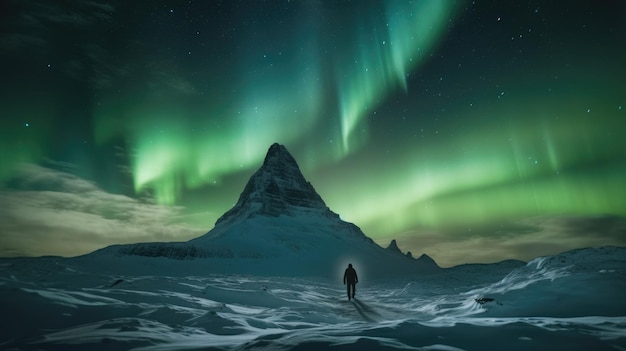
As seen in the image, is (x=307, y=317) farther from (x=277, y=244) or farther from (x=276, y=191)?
(x=276, y=191)

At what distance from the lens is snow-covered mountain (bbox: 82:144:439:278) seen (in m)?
72.7

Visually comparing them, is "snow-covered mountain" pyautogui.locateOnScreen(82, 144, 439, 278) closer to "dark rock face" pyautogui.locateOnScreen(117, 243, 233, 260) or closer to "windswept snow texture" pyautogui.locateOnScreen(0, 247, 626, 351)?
"dark rock face" pyautogui.locateOnScreen(117, 243, 233, 260)

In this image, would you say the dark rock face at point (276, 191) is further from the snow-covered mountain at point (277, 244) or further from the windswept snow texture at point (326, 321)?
the windswept snow texture at point (326, 321)

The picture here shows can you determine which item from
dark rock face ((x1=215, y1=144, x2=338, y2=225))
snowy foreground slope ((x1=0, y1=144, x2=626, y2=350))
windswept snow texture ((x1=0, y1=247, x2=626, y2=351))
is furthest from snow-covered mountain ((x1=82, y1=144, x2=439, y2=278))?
windswept snow texture ((x1=0, y1=247, x2=626, y2=351))

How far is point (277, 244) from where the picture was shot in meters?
98.4

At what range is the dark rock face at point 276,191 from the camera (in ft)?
441

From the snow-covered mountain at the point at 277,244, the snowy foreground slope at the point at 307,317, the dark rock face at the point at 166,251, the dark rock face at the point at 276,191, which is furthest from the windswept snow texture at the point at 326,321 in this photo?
the dark rock face at the point at 276,191

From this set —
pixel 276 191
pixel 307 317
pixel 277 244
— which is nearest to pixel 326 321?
pixel 307 317

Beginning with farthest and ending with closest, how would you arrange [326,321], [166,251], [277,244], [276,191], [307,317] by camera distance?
[276,191]
[277,244]
[166,251]
[307,317]
[326,321]

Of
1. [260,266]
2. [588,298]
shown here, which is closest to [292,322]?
[588,298]

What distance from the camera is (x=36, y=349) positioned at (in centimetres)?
578

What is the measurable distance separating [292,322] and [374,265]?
95.6 m

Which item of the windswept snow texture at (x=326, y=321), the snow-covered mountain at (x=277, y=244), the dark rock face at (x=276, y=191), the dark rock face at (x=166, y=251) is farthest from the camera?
the dark rock face at (x=276, y=191)

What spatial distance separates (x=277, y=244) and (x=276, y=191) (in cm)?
4951
